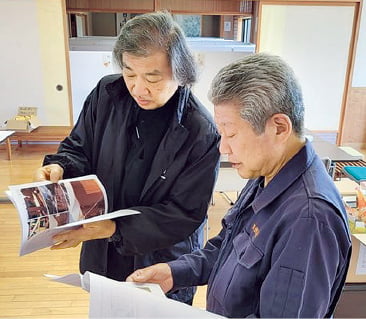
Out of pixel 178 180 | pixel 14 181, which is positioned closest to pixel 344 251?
pixel 178 180

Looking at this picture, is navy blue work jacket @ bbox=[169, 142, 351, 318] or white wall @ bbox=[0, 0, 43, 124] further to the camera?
white wall @ bbox=[0, 0, 43, 124]

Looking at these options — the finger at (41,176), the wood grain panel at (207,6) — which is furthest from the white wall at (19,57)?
the finger at (41,176)

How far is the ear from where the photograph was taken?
30.8 inches

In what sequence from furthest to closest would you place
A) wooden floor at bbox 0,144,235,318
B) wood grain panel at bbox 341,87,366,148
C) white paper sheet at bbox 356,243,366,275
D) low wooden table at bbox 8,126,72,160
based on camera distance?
wood grain panel at bbox 341,87,366,148
low wooden table at bbox 8,126,72,160
wooden floor at bbox 0,144,235,318
white paper sheet at bbox 356,243,366,275

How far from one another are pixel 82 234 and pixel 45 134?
140 inches

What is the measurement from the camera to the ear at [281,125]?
2.57 ft

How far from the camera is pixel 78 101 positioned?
15.4 feet

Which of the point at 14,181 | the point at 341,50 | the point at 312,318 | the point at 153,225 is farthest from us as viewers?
the point at 341,50

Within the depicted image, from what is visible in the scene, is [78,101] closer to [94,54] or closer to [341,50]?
[94,54]

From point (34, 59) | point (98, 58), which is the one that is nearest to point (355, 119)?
point (98, 58)

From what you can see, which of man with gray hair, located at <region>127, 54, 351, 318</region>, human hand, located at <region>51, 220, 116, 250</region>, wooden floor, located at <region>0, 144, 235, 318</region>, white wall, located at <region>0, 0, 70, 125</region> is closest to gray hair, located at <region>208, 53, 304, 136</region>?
man with gray hair, located at <region>127, 54, 351, 318</region>

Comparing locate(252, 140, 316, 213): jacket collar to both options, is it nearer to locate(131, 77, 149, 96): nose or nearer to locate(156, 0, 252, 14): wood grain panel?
locate(131, 77, 149, 96): nose

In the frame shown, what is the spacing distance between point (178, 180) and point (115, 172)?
21cm

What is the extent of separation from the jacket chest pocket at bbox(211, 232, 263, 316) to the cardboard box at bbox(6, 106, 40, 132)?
3.88m
